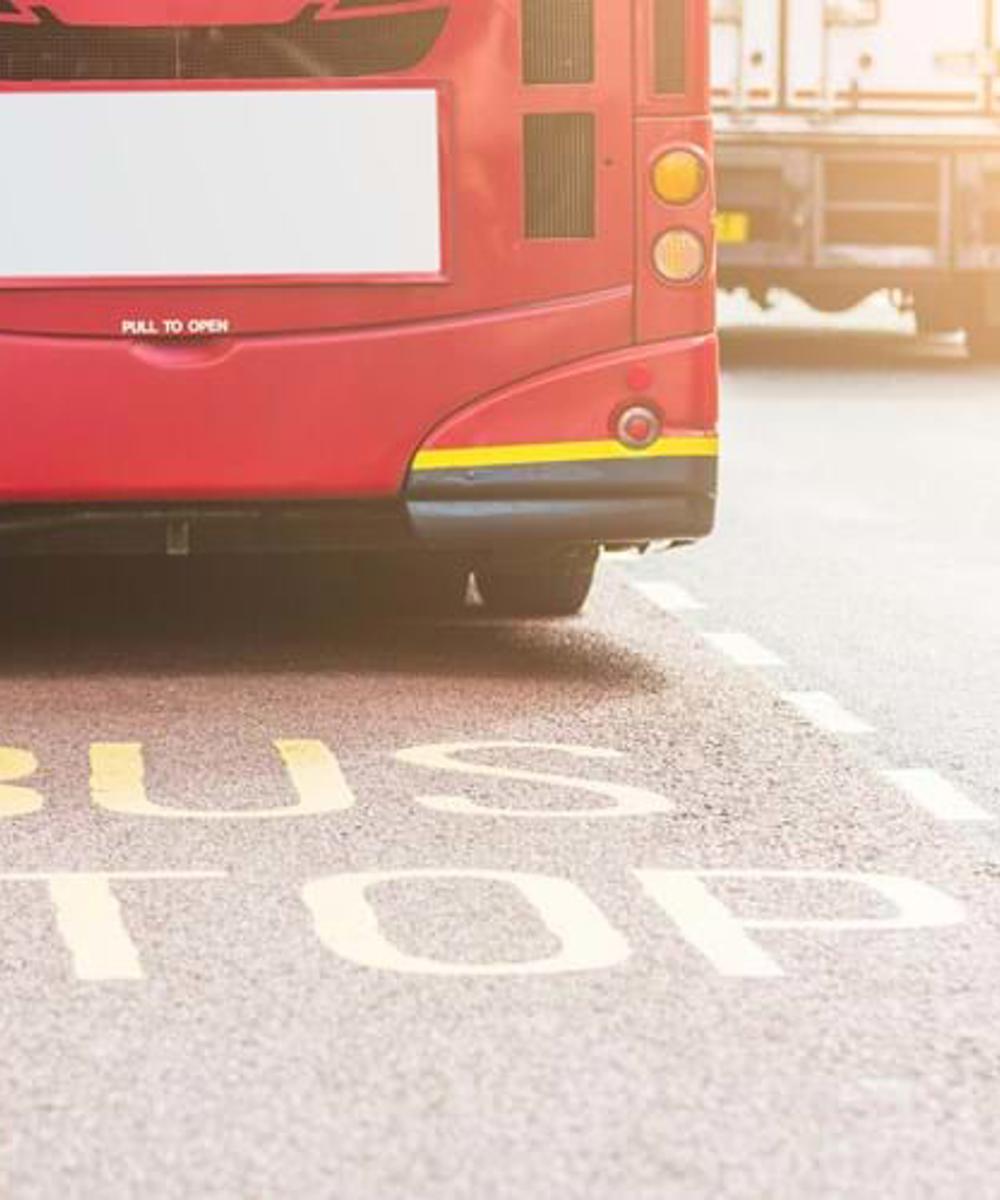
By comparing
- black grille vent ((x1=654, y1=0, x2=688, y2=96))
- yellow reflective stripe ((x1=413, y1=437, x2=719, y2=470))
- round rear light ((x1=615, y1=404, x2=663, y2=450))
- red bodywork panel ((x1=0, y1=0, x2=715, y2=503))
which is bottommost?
yellow reflective stripe ((x1=413, y1=437, x2=719, y2=470))

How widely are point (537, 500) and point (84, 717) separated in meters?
1.38

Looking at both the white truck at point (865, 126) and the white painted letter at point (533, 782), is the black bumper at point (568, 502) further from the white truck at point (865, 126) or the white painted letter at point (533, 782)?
the white truck at point (865, 126)

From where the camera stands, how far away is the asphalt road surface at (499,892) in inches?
201

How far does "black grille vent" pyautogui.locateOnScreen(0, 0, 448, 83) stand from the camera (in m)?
9.58

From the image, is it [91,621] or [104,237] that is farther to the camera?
[91,621]

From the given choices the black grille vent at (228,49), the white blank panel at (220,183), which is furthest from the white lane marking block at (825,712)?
the black grille vent at (228,49)

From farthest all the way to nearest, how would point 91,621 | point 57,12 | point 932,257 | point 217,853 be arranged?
point 932,257
point 91,621
point 57,12
point 217,853

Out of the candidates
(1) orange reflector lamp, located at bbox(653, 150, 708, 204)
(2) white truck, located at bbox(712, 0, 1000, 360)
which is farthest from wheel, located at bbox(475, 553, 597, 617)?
(2) white truck, located at bbox(712, 0, 1000, 360)

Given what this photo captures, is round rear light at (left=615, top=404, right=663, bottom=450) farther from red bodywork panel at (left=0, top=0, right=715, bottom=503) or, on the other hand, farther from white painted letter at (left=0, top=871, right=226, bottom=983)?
white painted letter at (left=0, top=871, right=226, bottom=983)

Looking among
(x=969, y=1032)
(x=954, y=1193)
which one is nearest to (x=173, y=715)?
(x=969, y=1032)

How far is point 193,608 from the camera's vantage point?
38.0ft

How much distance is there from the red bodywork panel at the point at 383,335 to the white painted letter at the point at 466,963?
2.81 meters

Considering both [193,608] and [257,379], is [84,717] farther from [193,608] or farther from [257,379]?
[193,608]

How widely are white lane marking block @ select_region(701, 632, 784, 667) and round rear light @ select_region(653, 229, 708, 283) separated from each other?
3.66 ft
